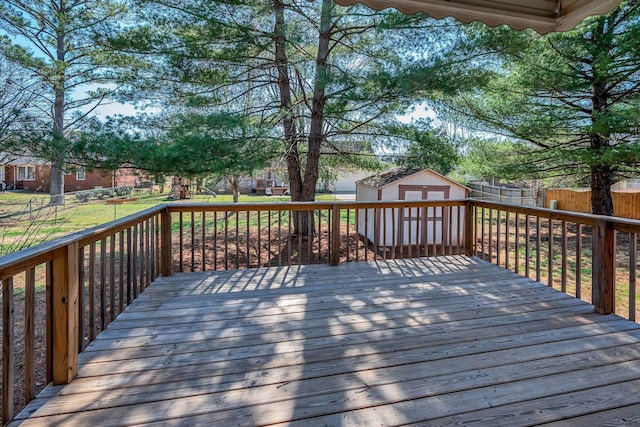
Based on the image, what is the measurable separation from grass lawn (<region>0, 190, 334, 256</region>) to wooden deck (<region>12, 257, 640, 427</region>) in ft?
9.27

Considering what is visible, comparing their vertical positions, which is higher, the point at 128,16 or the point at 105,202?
the point at 128,16

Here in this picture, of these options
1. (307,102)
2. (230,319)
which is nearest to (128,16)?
(307,102)

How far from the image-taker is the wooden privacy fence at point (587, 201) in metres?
9.82

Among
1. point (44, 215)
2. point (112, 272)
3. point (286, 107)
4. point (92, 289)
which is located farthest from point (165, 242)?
point (286, 107)

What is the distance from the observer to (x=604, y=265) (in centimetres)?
288

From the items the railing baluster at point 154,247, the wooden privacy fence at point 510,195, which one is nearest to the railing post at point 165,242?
the railing baluster at point 154,247

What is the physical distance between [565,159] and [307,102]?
623 cm

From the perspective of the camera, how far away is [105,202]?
44.8 ft

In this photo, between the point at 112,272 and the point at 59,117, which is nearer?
the point at 112,272

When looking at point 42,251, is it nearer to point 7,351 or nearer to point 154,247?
point 7,351

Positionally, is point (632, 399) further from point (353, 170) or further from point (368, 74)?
point (353, 170)

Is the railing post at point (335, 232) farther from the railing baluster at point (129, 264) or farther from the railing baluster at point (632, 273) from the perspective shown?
the railing baluster at point (632, 273)

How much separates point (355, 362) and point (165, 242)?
266cm

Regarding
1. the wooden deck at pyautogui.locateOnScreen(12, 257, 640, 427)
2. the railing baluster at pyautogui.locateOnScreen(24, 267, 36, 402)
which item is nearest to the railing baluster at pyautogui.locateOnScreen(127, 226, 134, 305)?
the wooden deck at pyautogui.locateOnScreen(12, 257, 640, 427)
